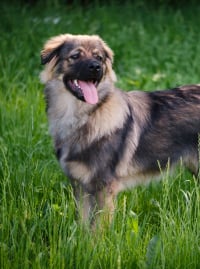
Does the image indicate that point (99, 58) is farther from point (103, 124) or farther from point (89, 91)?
point (103, 124)

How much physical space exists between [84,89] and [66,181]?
77cm

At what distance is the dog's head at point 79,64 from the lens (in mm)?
4359

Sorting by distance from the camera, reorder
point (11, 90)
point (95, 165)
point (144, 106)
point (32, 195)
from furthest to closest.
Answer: point (11, 90), point (144, 106), point (95, 165), point (32, 195)

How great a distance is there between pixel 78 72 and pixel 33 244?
138cm

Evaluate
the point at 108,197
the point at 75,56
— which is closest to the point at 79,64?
the point at 75,56

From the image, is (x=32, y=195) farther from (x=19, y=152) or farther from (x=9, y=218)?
(x=19, y=152)

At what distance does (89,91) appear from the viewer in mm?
4426

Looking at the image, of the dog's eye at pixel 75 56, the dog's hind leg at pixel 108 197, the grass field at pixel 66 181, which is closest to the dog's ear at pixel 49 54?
the dog's eye at pixel 75 56

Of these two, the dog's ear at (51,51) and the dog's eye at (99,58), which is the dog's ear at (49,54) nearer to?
the dog's ear at (51,51)

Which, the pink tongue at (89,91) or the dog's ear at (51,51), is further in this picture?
the dog's ear at (51,51)

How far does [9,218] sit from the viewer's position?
12.1 feet

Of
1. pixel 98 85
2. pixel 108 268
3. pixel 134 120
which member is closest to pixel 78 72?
pixel 98 85

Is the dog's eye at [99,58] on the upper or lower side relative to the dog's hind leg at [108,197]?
upper

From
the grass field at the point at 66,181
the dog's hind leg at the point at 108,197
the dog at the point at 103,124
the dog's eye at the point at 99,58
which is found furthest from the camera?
the dog's eye at the point at 99,58
